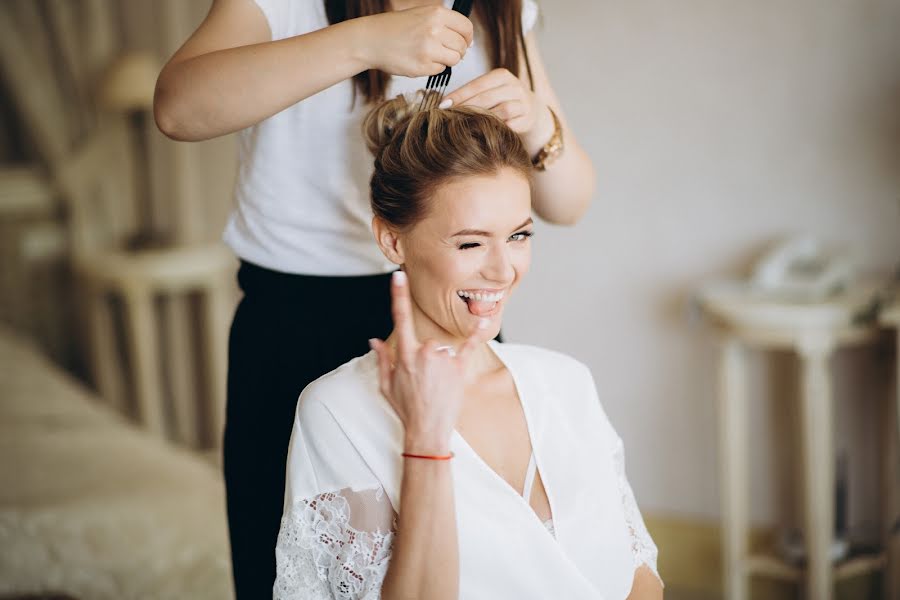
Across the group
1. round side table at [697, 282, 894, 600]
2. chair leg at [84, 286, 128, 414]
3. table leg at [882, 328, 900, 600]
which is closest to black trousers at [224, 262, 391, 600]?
round side table at [697, 282, 894, 600]

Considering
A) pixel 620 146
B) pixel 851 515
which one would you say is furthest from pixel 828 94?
pixel 851 515

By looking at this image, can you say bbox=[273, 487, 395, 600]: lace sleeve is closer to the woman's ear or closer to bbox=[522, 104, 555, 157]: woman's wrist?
the woman's ear

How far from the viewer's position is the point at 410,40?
108 cm

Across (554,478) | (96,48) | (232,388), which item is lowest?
(554,478)

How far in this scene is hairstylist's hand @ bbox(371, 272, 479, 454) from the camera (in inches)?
41.7

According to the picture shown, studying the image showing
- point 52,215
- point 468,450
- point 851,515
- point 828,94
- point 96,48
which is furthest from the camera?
point 52,215

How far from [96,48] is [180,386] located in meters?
1.34

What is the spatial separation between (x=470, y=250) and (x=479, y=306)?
69mm

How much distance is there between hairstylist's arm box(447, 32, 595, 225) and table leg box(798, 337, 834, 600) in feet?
3.74

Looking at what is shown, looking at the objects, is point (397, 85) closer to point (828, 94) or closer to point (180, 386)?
point (828, 94)

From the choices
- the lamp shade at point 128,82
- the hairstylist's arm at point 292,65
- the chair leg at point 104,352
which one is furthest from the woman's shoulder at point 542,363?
the chair leg at point 104,352

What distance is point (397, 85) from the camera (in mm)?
1366

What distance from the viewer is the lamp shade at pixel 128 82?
354 cm

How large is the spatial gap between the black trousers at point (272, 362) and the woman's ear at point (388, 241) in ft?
0.43
